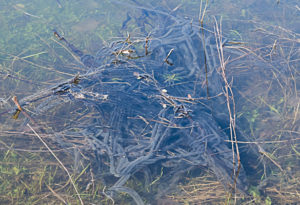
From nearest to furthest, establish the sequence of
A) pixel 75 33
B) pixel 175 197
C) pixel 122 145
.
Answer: pixel 175 197 < pixel 122 145 < pixel 75 33

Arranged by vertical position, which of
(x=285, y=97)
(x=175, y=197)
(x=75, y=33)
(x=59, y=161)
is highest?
(x=75, y=33)

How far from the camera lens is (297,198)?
2.20 meters

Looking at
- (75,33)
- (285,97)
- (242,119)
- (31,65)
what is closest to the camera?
(242,119)

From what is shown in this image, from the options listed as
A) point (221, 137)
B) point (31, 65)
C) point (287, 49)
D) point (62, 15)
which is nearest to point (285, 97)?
point (287, 49)

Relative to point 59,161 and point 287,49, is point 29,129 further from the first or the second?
point 287,49

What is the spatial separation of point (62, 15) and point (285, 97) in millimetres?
3741

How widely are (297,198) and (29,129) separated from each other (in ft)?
9.16

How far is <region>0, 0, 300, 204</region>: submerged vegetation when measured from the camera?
2.22 m

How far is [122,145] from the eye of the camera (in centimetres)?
242

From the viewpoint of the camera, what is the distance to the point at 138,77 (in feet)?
9.77

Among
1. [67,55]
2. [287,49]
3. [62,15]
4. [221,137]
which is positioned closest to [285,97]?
[287,49]

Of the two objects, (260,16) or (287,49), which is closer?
(287,49)

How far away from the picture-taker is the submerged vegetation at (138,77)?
222 centimetres

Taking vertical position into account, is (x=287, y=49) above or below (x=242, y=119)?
above
